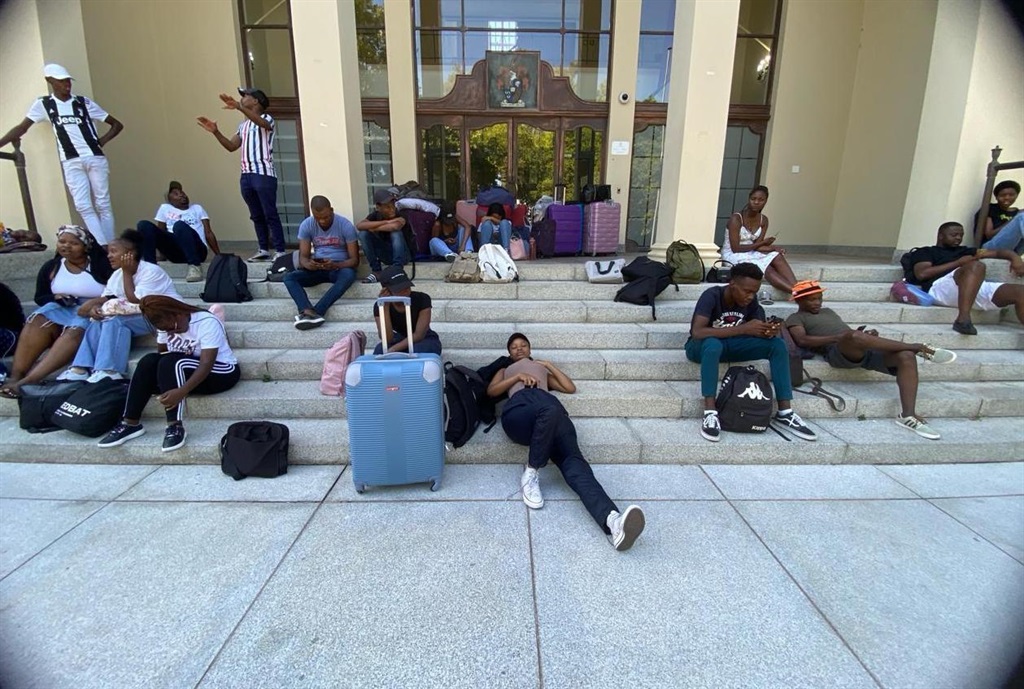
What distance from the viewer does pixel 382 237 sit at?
5789 mm

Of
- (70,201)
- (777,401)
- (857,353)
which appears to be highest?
(70,201)

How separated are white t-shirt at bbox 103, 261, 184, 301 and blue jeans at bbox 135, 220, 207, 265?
1.52 meters

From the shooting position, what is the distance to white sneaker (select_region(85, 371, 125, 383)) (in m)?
3.93

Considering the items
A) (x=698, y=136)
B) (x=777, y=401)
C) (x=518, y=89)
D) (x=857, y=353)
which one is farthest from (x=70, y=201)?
(x=857, y=353)

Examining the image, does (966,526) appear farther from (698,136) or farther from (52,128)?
(52,128)

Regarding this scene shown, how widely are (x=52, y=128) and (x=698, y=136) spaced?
24.8ft

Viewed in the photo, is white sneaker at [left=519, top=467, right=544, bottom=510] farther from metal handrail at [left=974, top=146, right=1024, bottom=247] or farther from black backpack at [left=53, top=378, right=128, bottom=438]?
metal handrail at [left=974, top=146, right=1024, bottom=247]

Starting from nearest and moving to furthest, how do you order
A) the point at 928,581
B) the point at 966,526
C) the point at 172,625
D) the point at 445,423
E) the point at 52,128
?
the point at 172,625, the point at 928,581, the point at 966,526, the point at 445,423, the point at 52,128

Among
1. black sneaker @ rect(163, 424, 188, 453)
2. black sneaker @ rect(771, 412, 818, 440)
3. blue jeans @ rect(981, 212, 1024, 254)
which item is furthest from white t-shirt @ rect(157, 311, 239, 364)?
blue jeans @ rect(981, 212, 1024, 254)

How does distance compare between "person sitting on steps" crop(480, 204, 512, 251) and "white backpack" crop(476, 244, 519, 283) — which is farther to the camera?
"person sitting on steps" crop(480, 204, 512, 251)

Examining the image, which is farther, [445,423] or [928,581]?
[445,423]

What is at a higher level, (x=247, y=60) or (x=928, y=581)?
(x=247, y=60)

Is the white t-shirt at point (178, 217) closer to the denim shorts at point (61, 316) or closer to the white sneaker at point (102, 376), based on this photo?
the denim shorts at point (61, 316)

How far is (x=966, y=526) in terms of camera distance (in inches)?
119
